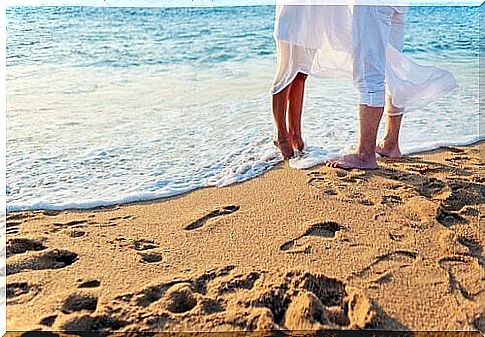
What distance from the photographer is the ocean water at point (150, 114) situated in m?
2.54

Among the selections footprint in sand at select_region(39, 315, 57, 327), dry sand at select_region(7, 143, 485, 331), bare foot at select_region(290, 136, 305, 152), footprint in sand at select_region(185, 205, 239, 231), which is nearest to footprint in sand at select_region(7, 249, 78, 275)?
dry sand at select_region(7, 143, 485, 331)

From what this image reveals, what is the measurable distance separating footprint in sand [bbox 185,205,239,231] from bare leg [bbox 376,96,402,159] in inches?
37.2

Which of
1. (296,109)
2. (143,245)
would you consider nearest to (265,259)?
(143,245)

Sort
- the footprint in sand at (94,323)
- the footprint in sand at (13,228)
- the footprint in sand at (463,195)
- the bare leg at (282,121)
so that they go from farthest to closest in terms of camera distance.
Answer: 1. the bare leg at (282,121)
2. the footprint in sand at (463,195)
3. the footprint in sand at (13,228)
4. the footprint in sand at (94,323)

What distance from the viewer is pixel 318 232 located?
1.94m

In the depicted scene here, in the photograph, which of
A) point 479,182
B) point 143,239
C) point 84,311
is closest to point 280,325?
point 84,311

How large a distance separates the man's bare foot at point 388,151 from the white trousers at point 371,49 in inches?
13.2

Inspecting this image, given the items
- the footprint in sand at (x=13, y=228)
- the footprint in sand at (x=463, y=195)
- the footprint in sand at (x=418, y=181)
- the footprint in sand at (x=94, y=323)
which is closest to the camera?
the footprint in sand at (x=94, y=323)

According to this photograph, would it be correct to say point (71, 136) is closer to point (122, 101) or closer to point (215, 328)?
point (122, 101)

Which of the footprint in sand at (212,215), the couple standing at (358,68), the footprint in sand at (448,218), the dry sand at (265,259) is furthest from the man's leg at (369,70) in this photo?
the footprint in sand at (212,215)

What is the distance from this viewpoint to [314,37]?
8.61 ft

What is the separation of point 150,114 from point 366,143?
140 centimetres

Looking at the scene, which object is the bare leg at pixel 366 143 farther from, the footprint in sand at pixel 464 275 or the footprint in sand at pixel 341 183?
the footprint in sand at pixel 464 275

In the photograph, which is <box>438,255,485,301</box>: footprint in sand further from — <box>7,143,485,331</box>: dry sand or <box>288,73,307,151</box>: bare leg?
<box>288,73,307,151</box>: bare leg
